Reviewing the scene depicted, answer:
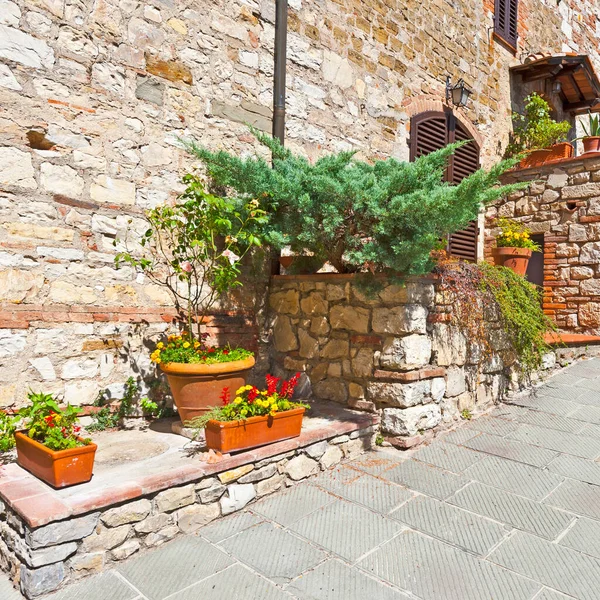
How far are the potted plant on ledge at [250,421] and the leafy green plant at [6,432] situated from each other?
1.13 metres

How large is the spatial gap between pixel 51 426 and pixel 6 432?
659 mm

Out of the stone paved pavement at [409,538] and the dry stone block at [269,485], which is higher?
the dry stone block at [269,485]

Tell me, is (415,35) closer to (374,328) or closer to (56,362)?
(374,328)

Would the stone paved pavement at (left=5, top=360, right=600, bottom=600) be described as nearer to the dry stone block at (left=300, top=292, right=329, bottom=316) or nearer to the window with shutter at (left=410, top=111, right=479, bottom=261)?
the dry stone block at (left=300, top=292, right=329, bottom=316)

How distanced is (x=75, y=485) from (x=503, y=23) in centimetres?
913

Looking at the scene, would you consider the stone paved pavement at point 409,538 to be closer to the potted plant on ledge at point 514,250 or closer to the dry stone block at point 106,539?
the dry stone block at point 106,539

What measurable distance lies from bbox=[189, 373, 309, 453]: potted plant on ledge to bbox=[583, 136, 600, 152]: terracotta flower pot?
640 centimetres

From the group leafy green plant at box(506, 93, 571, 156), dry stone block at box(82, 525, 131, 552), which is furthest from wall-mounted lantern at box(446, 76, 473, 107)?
dry stone block at box(82, 525, 131, 552)

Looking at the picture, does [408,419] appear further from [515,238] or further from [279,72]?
[515,238]

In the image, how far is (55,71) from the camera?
362cm

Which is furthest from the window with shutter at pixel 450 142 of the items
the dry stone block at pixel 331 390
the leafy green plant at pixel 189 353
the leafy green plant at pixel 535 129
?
the leafy green plant at pixel 189 353

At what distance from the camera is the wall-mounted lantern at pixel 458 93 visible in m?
6.96

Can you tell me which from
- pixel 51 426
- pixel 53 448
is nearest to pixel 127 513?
pixel 53 448

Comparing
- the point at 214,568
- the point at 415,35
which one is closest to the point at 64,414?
the point at 214,568
